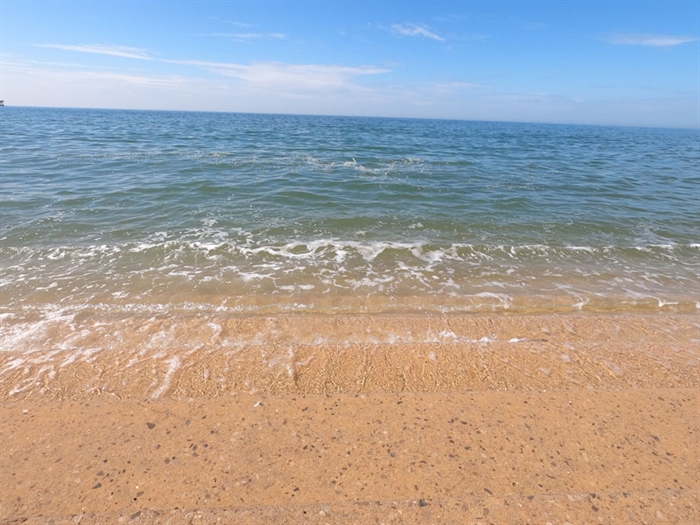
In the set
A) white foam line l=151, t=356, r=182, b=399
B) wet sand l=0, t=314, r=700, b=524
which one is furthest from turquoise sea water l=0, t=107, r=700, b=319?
white foam line l=151, t=356, r=182, b=399

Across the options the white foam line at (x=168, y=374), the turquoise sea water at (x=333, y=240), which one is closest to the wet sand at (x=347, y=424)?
the white foam line at (x=168, y=374)

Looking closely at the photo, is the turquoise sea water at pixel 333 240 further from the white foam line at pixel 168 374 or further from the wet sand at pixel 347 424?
the white foam line at pixel 168 374

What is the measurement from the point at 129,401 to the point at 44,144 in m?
29.1

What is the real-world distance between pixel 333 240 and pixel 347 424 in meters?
5.91

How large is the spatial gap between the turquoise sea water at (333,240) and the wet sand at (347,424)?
44.6 inches

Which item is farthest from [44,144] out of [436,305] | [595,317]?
[595,317]

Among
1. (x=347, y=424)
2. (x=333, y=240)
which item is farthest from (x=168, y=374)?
(x=333, y=240)

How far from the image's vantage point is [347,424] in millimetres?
3428

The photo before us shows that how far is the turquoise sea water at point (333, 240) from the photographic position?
6164 millimetres

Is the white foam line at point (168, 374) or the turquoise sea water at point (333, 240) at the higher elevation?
the turquoise sea water at point (333, 240)

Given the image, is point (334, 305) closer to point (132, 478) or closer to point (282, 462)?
point (282, 462)

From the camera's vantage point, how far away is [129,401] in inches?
144

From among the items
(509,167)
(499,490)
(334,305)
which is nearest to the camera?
(499,490)

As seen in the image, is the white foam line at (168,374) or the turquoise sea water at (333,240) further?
the turquoise sea water at (333,240)
